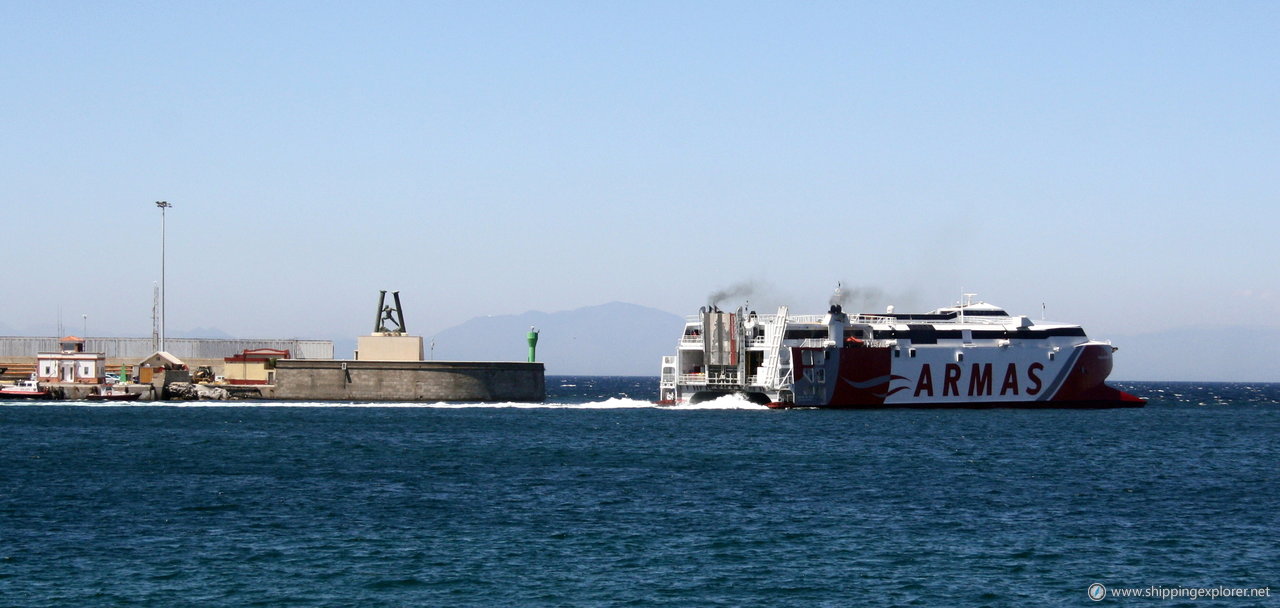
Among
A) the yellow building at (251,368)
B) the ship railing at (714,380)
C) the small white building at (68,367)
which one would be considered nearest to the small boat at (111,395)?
the small white building at (68,367)

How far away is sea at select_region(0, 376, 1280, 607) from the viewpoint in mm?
27062

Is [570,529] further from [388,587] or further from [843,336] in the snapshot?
[843,336]

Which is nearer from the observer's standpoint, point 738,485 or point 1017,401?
point 738,485

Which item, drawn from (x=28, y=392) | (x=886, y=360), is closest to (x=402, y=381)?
(x=28, y=392)

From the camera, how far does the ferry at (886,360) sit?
282 ft

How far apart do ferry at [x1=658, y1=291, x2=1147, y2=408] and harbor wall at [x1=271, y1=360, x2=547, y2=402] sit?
1698 cm

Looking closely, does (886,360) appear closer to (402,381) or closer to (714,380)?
(714,380)

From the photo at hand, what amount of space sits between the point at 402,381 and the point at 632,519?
69.9 meters

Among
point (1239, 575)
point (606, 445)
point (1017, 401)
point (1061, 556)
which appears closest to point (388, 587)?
point (1061, 556)

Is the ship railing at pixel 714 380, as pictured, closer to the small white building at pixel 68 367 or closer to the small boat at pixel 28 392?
the small white building at pixel 68 367

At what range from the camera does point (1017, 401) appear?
92.1 meters

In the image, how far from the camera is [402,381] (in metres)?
104

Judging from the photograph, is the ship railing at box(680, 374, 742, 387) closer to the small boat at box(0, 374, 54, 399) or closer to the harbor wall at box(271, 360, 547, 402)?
the harbor wall at box(271, 360, 547, 402)

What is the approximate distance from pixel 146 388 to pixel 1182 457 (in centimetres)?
7795
